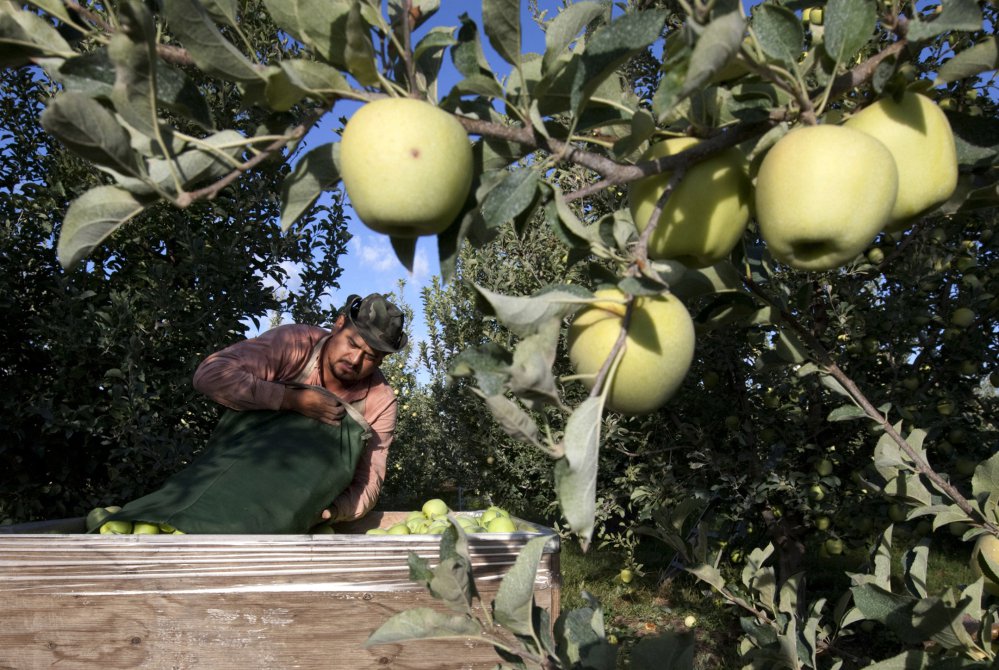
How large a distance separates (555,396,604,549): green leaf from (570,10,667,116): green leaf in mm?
291

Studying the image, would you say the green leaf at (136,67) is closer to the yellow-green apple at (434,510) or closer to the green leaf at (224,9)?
the green leaf at (224,9)

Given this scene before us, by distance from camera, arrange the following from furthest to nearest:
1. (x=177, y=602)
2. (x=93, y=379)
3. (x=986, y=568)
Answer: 1. (x=93, y=379)
2. (x=177, y=602)
3. (x=986, y=568)

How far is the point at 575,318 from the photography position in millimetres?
659

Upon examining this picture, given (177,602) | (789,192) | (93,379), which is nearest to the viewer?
(789,192)

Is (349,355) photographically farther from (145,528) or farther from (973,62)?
(973,62)

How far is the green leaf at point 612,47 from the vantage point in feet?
1.77

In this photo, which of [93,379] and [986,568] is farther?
[93,379]

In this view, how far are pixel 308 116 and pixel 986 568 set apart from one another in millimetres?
1095

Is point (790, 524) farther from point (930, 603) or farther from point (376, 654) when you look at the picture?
point (930, 603)

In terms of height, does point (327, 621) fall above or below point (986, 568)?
below

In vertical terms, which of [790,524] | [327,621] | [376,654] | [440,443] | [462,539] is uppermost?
[462,539]

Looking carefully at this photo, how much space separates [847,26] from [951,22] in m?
0.08

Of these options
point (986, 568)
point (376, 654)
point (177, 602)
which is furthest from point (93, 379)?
point (986, 568)

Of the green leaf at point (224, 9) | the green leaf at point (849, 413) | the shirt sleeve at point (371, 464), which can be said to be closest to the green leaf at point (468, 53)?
the green leaf at point (224, 9)
